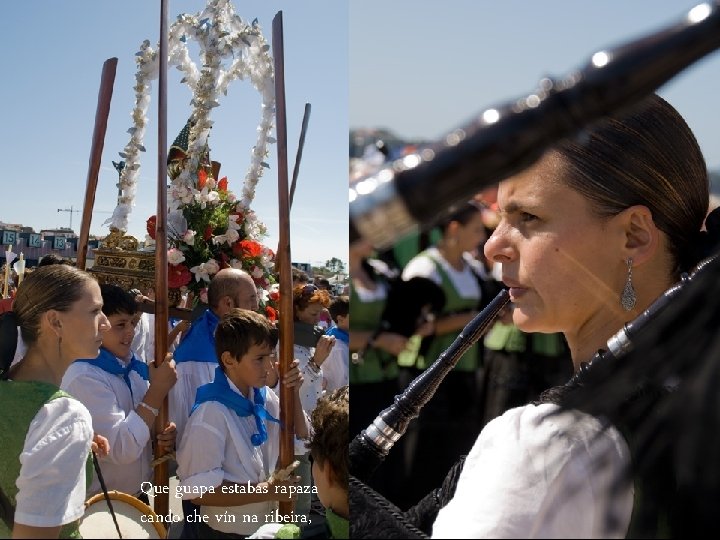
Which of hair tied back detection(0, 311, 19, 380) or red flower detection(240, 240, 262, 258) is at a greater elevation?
red flower detection(240, 240, 262, 258)

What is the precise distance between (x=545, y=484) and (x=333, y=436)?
0.73 metres

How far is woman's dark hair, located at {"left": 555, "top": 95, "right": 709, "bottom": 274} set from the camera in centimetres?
87

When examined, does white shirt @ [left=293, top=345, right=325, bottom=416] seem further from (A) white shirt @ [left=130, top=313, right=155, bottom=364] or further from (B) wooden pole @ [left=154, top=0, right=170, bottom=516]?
(B) wooden pole @ [left=154, top=0, right=170, bottom=516]

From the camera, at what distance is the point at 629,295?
36.1 inches

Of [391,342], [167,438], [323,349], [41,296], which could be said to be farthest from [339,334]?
[41,296]

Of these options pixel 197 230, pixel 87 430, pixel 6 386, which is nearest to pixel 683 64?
pixel 87 430

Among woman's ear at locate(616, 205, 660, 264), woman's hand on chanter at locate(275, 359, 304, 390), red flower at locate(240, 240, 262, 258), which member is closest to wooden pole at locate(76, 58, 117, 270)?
woman's hand on chanter at locate(275, 359, 304, 390)

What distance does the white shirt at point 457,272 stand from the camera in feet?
5.97

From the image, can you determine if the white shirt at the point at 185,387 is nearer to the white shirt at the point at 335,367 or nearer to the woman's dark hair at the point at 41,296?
the white shirt at the point at 335,367

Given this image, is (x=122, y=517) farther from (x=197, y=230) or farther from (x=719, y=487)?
(x=197, y=230)

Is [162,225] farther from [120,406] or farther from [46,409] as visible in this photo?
[46,409]

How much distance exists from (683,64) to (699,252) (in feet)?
1.75

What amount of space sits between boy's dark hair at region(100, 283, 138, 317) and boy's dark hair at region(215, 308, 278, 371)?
1.02 feet

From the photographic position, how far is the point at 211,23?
262cm
